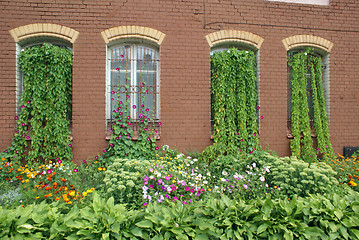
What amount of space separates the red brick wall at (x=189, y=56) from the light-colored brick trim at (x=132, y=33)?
0.43 ft

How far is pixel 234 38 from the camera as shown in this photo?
532cm

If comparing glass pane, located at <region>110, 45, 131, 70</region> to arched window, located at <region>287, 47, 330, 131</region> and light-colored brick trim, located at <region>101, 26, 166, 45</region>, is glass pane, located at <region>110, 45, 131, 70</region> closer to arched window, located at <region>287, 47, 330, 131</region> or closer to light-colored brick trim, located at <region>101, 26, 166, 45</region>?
light-colored brick trim, located at <region>101, 26, 166, 45</region>

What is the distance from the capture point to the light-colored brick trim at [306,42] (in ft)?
18.0

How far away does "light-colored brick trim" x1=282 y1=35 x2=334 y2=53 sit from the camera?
216 inches

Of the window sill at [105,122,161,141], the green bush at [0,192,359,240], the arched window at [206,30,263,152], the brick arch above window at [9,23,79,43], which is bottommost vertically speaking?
the green bush at [0,192,359,240]

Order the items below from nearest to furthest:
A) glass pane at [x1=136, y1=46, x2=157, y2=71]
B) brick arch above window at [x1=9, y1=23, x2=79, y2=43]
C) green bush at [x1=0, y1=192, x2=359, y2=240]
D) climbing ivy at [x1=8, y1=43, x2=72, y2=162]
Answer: green bush at [x1=0, y1=192, x2=359, y2=240]
climbing ivy at [x1=8, y1=43, x2=72, y2=162]
brick arch above window at [x1=9, y1=23, x2=79, y2=43]
glass pane at [x1=136, y1=46, x2=157, y2=71]

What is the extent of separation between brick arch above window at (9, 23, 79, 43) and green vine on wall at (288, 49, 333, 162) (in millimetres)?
5241

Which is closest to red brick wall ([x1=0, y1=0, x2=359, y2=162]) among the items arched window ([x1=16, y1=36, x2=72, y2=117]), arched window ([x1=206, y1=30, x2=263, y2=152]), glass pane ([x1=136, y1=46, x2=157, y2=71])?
arched window ([x1=16, y1=36, x2=72, y2=117])

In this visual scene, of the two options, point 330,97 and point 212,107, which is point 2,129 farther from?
point 330,97

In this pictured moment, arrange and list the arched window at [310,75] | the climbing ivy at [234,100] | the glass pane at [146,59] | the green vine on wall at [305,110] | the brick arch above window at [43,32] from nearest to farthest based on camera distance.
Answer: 1. the brick arch above window at [43,32]
2. the climbing ivy at [234,100]
3. the glass pane at [146,59]
4. the green vine on wall at [305,110]
5. the arched window at [310,75]

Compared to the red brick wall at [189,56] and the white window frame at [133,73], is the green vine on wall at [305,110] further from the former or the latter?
the white window frame at [133,73]

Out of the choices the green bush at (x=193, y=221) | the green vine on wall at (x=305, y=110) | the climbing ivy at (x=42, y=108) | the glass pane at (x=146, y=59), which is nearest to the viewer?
the green bush at (x=193, y=221)

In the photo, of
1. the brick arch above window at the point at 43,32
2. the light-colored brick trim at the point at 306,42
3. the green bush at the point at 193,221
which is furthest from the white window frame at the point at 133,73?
the light-colored brick trim at the point at 306,42

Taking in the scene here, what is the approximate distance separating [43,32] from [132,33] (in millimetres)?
1911
